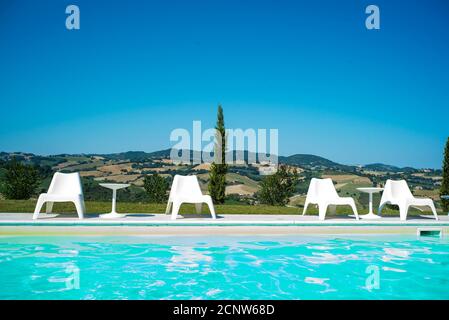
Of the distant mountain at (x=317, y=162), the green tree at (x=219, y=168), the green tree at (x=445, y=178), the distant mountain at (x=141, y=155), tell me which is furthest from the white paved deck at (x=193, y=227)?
the distant mountain at (x=141, y=155)

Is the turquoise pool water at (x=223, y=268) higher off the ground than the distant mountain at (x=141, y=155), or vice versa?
the distant mountain at (x=141, y=155)

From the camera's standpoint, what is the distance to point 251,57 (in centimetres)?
1856

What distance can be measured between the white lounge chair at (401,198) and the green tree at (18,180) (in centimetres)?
1571

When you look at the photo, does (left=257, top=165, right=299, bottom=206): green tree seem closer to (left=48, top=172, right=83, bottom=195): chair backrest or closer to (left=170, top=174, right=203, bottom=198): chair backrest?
(left=170, top=174, right=203, bottom=198): chair backrest

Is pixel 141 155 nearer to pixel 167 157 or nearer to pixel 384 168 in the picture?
pixel 167 157

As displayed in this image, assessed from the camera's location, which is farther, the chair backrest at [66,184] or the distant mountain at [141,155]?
the distant mountain at [141,155]

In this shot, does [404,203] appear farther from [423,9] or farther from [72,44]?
[72,44]

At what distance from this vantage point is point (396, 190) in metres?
8.29

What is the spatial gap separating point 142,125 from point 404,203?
2063 centimetres

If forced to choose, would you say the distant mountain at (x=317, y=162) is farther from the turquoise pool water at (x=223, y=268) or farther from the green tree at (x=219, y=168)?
the turquoise pool water at (x=223, y=268)

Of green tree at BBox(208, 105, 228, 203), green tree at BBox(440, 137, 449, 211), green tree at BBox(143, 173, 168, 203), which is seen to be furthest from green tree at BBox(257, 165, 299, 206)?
green tree at BBox(440, 137, 449, 211)

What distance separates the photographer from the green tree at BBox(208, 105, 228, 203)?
1302 cm

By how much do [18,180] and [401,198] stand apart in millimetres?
16866

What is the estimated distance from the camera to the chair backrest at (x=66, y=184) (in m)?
7.09
